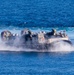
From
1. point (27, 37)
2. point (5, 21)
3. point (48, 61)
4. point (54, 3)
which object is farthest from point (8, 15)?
point (48, 61)

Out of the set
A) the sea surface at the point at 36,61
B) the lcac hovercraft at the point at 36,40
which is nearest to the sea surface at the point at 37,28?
the sea surface at the point at 36,61

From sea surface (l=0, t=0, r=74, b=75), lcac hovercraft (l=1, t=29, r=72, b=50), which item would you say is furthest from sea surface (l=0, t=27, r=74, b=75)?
lcac hovercraft (l=1, t=29, r=72, b=50)

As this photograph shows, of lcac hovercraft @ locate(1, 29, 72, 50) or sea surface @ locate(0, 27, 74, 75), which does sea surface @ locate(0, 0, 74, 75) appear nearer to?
sea surface @ locate(0, 27, 74, 75)

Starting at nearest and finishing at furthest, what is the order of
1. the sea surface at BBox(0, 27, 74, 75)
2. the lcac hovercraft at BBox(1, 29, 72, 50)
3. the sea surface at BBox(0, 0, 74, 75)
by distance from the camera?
the sea surface at BBox(0, 27, 74, 75), the sea surface at BBox(0, 0, 74, 75), the lcac hovercraft at BBox(1, 29, 72, 50)

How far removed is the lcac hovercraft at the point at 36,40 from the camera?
82000 mm

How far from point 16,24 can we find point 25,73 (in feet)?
110

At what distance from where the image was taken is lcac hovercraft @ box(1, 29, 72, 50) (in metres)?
82.0

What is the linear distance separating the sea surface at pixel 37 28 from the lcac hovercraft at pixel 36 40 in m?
0.50

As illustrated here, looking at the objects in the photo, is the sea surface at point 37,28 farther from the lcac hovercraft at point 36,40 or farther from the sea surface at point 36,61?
the lcac hovercraft at point 36,40

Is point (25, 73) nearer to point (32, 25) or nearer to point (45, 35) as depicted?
point (45, 35)

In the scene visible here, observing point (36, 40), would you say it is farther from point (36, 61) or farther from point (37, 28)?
point (37, 28)

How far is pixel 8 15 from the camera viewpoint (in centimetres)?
11456

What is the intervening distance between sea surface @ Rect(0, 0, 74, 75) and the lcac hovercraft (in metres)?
0.50

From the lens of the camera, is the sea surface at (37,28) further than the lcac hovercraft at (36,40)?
No
